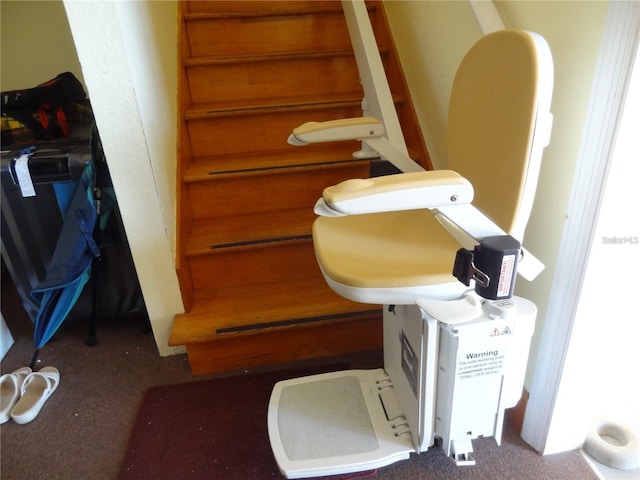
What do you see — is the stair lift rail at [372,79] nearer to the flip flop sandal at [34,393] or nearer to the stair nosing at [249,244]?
the stair nosing at [249,244]

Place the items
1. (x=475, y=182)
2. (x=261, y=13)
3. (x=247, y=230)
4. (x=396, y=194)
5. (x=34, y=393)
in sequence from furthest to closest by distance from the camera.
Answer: (x=261, y=13) → (x=247, y=230) → (x=34, y=393) → (x=475, y=182) → (x=396, y=194)

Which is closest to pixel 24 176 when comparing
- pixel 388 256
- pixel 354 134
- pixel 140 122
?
pixel 140 122

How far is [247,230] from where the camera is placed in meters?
1.50

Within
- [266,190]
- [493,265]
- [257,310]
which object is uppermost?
[493,265]

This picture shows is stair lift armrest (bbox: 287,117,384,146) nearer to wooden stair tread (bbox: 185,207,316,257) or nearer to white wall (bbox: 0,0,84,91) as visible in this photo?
wooden stair tread (bbox: 185,207,316,257)

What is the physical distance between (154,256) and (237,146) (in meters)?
0.59

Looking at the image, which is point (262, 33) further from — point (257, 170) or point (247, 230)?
point (247, 230)

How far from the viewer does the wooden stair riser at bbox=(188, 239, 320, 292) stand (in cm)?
146

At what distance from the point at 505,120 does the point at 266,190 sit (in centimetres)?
99

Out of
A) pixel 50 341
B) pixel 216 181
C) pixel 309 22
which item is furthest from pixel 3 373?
pixel 309 22

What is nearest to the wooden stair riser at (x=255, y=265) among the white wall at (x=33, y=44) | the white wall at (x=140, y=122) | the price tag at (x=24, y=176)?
the white wall at (x=140, y=122)

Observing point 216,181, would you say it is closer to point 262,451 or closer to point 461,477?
point 262,451

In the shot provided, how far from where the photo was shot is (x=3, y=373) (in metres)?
1.50

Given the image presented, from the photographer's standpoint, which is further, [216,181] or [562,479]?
[216,181]
